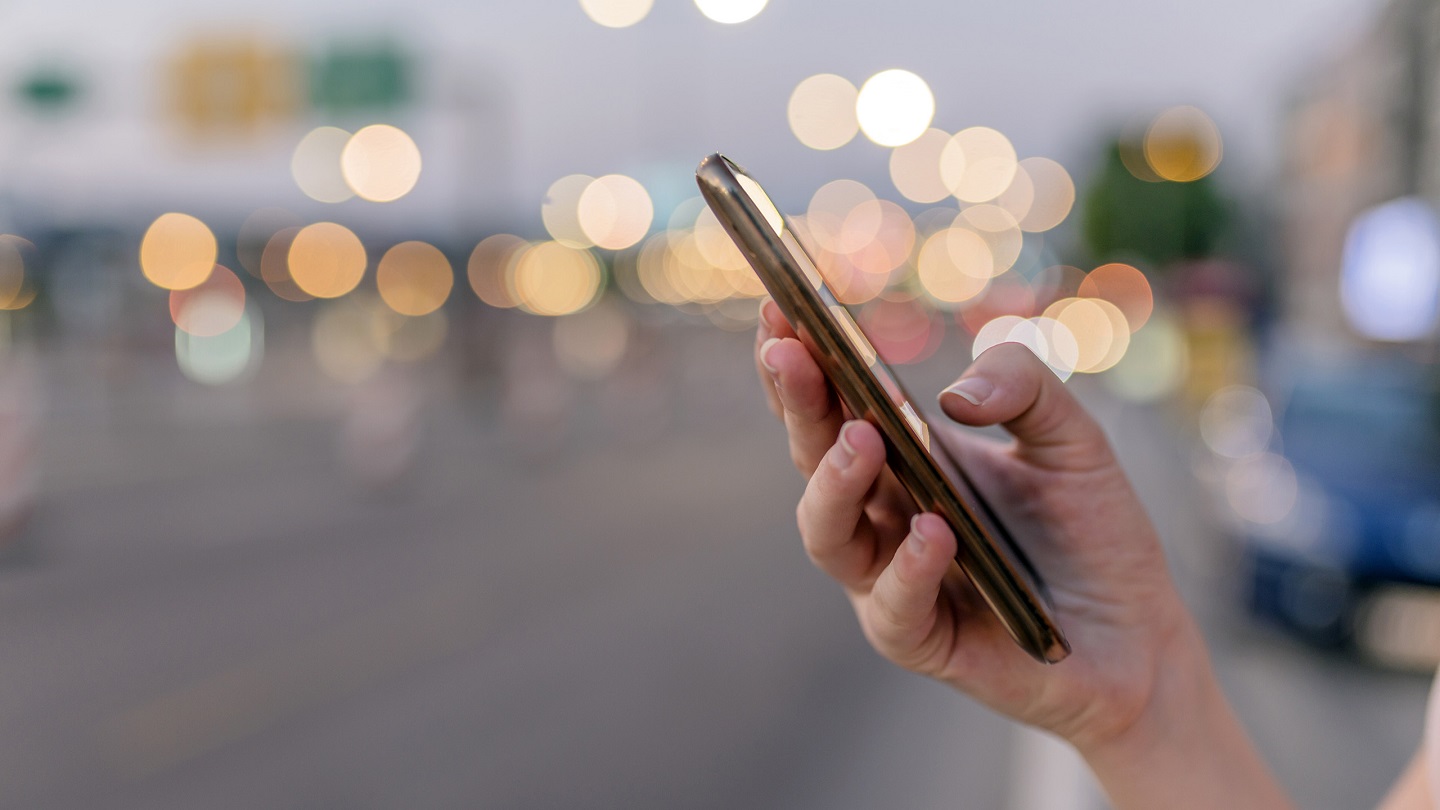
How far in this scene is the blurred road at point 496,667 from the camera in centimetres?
513

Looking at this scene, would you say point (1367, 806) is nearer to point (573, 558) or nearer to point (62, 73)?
point (573, 558)

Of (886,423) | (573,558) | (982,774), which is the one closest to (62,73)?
(573,558)

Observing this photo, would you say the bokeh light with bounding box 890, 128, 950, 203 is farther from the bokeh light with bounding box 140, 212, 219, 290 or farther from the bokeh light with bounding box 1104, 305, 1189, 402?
the bokeh light with bounding box 140, 212, 219, 290

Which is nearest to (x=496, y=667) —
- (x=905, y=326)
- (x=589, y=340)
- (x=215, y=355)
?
(x=215, y=355)

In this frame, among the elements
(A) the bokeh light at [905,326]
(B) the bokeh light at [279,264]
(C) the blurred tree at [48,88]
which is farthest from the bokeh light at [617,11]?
(B) the bokeh light at [279,264]

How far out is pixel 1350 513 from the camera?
6215 millimetres

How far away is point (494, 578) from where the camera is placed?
9133mm

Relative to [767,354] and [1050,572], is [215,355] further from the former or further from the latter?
[767,354]

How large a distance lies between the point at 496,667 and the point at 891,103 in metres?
4.58

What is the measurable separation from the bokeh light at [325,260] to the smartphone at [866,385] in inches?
1903

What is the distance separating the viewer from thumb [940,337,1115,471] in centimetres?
129

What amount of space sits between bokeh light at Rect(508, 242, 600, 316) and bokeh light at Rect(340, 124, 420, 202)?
3.32m

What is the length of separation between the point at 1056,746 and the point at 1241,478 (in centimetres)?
439

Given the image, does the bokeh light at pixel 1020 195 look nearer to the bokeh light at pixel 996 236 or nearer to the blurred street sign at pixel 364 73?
the bokeh light at pixel 996 236
